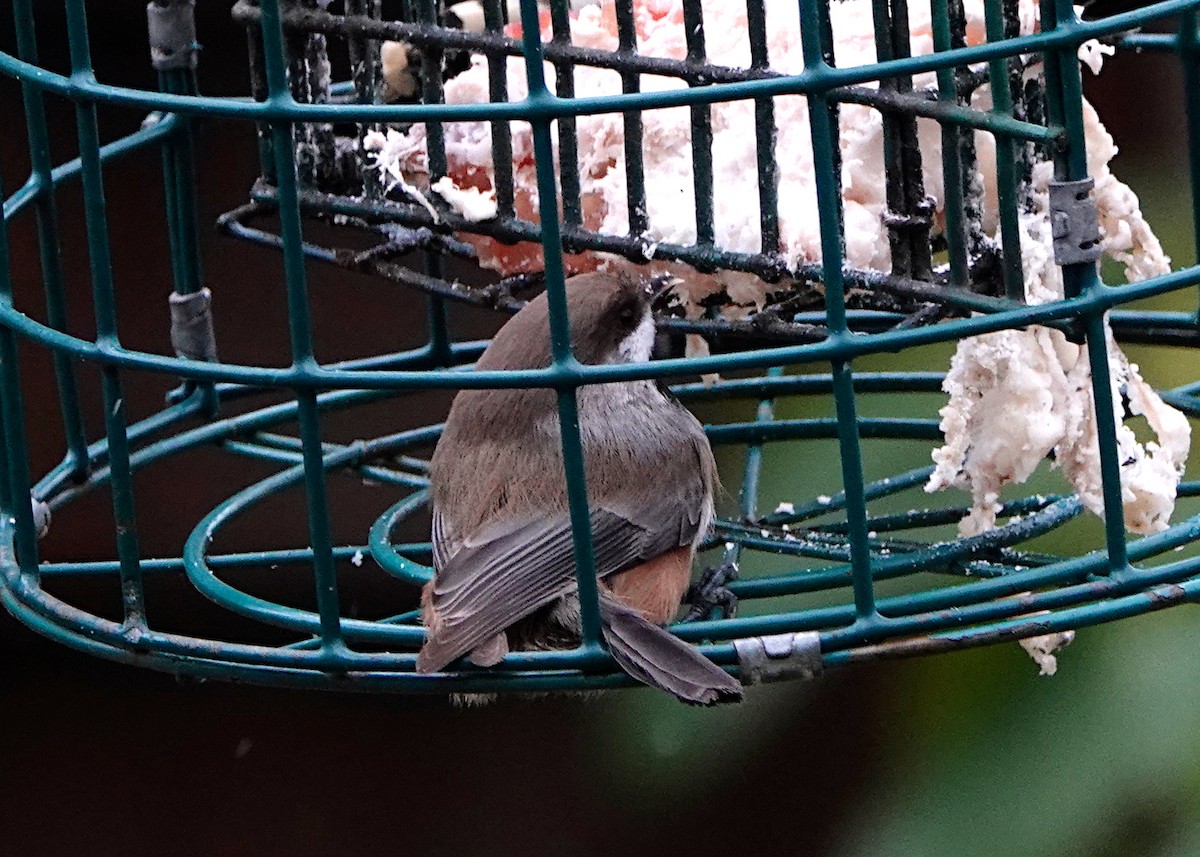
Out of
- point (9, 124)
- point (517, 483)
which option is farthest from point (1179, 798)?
point (9, 124)

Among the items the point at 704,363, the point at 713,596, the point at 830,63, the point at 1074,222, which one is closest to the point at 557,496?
the point at 713,596

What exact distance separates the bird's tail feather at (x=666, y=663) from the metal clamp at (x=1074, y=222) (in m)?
0.56

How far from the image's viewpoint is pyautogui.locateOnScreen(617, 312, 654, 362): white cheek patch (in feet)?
7.89

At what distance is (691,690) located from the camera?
5.96 feet

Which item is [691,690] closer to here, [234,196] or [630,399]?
[630,399]

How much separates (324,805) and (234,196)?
1.24 meters

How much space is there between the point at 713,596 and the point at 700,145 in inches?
21.8

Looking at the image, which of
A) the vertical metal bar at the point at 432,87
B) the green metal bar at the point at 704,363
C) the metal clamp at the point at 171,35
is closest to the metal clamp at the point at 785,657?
the green metal bar at the point at 704,363

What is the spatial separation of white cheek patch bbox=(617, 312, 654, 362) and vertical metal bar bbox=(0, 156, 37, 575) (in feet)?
2.59

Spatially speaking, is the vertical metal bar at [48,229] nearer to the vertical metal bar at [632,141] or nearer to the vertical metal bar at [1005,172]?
the vertical metal bar at [632,141]

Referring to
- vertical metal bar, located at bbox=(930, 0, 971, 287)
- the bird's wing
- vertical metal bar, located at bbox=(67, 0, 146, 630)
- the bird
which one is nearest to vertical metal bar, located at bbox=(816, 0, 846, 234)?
vertical metal bar, located at bbox=(930, 0, 971, 287)

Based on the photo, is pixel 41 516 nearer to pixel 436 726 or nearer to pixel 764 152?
pixel 764 152

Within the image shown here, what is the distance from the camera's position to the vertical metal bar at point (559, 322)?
175cm

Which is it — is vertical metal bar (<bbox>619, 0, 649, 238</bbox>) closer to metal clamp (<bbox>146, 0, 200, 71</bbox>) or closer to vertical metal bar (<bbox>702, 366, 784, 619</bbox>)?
vertical metal bar (<bbox>702, 366, 784, 619</bbox>)
